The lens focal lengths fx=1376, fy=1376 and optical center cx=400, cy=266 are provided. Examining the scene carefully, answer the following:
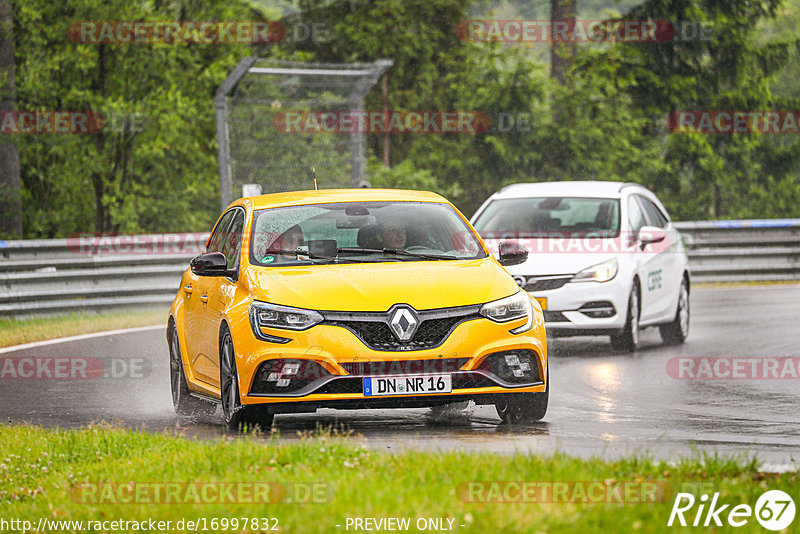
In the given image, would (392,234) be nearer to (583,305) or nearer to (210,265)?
(210,265)

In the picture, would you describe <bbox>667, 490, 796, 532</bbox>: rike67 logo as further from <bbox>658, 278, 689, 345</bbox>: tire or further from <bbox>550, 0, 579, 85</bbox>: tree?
<bbox>550, 0, 579, 85</bbox>: tree

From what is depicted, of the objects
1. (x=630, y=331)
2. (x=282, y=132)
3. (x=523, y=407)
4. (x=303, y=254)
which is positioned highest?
(x=282, y=132)

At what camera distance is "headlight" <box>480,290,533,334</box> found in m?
8.92

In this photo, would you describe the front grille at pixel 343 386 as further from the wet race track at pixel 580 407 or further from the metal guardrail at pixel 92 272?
the metal guardrail at pixel 92 272

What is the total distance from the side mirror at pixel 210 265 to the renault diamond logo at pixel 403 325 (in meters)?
1.61

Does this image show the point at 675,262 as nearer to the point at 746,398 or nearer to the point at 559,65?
the point at 746,398

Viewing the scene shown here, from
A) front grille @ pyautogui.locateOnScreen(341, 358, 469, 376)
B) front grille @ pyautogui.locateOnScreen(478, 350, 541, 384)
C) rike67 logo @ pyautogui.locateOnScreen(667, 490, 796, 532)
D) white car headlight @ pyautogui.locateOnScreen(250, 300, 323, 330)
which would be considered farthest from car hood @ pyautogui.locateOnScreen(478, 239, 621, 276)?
rike67 logo @ pyautogui.locateOnScreen(667, 490, 796, 532)

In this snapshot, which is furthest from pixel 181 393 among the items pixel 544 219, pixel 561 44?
pixel 561 44

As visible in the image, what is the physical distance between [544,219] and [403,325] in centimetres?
768

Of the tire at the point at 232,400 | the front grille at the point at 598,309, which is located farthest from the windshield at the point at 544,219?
the tire at the point at 232,400

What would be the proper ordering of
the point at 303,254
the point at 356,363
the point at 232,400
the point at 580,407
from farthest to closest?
the point at 580,407, the point at 303,254, the point at 232,400, the point at 356,363

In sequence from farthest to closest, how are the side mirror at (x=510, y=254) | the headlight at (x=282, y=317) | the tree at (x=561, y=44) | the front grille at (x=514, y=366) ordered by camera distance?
1. the tree at (x=561, y=44)
2. the side mirror at (x=510, y=254)
3. the front grille at (x=514, y=366)
4. the headlight at (x=282, y=317)

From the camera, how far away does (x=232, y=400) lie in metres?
9.10

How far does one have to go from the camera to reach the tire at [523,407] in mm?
9211
